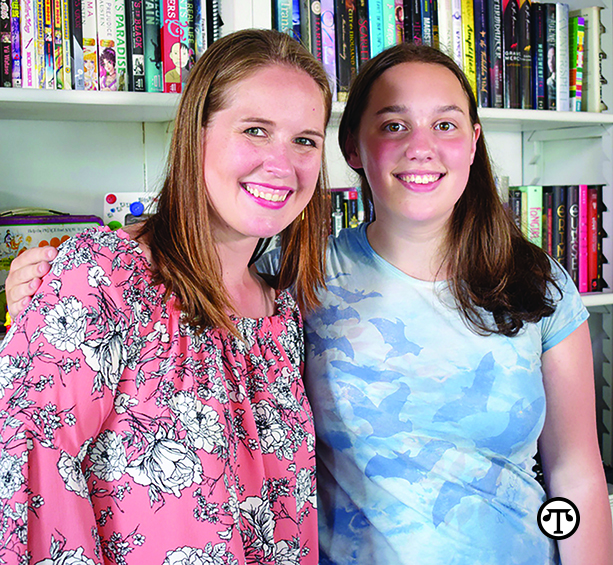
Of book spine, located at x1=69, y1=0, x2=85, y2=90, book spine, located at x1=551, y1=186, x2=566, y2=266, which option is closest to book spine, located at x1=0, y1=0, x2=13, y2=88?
book spine, located at x1=69, y1=0, x2=85, y2=90

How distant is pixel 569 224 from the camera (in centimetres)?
170

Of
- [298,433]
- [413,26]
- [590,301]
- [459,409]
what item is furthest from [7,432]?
[590,301]

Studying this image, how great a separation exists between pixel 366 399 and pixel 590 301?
859 mm

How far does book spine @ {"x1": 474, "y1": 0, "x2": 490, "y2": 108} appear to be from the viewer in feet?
5.08

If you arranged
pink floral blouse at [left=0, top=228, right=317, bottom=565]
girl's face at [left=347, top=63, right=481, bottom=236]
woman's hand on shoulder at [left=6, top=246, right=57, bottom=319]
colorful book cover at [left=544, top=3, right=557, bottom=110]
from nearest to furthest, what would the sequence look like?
pink floral blouse at [left=0, top=228, right=317, bottom=565] → woman's hand on shoulder at [left=6, top=246, right=57, bottom=319] → girl's face at [left=347, top=63, right=481, bottom=236] → colorful book cover at [left=544, top=3, right=557, bottom=110]

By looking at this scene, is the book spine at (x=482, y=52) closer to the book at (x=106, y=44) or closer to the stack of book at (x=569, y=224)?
the stack of book at (x=569, y=224)

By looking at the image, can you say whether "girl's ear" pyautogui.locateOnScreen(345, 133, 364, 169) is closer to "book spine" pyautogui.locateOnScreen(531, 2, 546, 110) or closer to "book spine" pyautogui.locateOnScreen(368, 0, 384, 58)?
"book spine" pyautogui.locateOnScreen(368, 0, 384, 58)

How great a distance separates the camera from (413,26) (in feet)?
4.86

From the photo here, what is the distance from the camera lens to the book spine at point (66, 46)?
3.89 feet

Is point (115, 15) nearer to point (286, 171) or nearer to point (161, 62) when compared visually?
point (161, 62)

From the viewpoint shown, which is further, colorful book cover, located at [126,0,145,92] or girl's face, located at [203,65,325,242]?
colorful book cover, located at [126,0,145,92]

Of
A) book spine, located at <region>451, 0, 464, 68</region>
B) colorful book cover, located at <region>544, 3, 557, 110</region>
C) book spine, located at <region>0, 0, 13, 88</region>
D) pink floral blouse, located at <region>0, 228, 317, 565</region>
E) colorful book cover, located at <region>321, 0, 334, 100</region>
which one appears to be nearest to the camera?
pink floral blouse, located at <region>0, 228, 317, 565</region>

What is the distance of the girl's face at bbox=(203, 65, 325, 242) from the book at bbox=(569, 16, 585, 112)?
1081mm

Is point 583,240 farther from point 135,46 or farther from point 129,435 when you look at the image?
point 129,435
